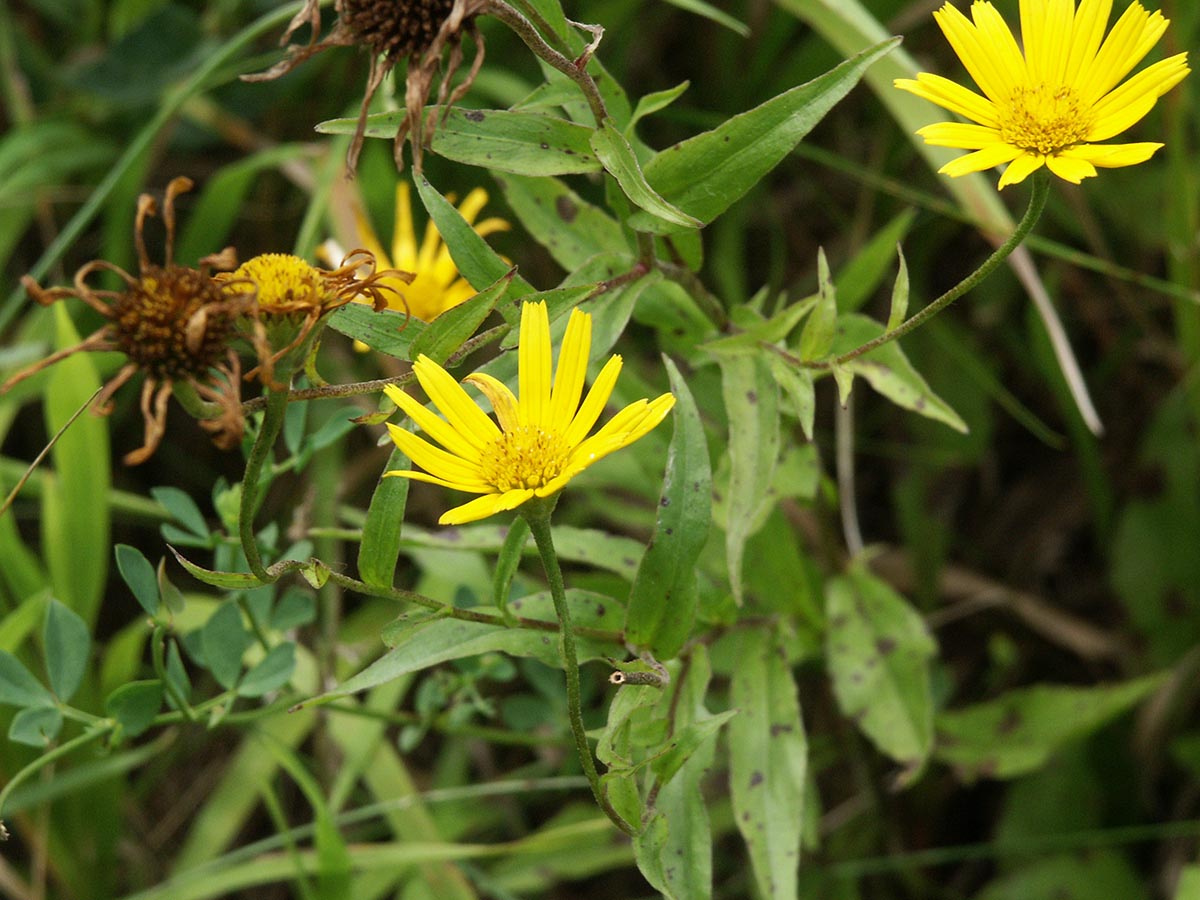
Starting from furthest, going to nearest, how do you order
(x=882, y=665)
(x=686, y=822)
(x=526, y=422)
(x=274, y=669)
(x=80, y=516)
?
(x=80, y=516)
(x=882, y=665)
(x=274, y=669)
(x=686, y=822)
(x=526, y=422)

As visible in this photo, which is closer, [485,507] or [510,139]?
[485,507]

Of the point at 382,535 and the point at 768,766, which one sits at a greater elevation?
the point at 382,535

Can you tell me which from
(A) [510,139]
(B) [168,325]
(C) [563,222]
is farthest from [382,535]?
(C) [563,222]

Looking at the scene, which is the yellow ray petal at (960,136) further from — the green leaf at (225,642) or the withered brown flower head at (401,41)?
the green leaf at (225,642)

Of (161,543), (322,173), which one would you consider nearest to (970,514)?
(322,173)

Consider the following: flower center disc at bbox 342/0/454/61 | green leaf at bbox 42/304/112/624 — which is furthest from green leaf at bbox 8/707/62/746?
flower center disc at bbox 342/0/454/61

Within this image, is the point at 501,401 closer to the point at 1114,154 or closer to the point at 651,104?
the point at 651,104

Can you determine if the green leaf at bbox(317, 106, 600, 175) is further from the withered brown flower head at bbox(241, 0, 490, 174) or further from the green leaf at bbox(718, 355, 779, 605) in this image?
the green leaf at bbox(718, 355, 779, 605)
